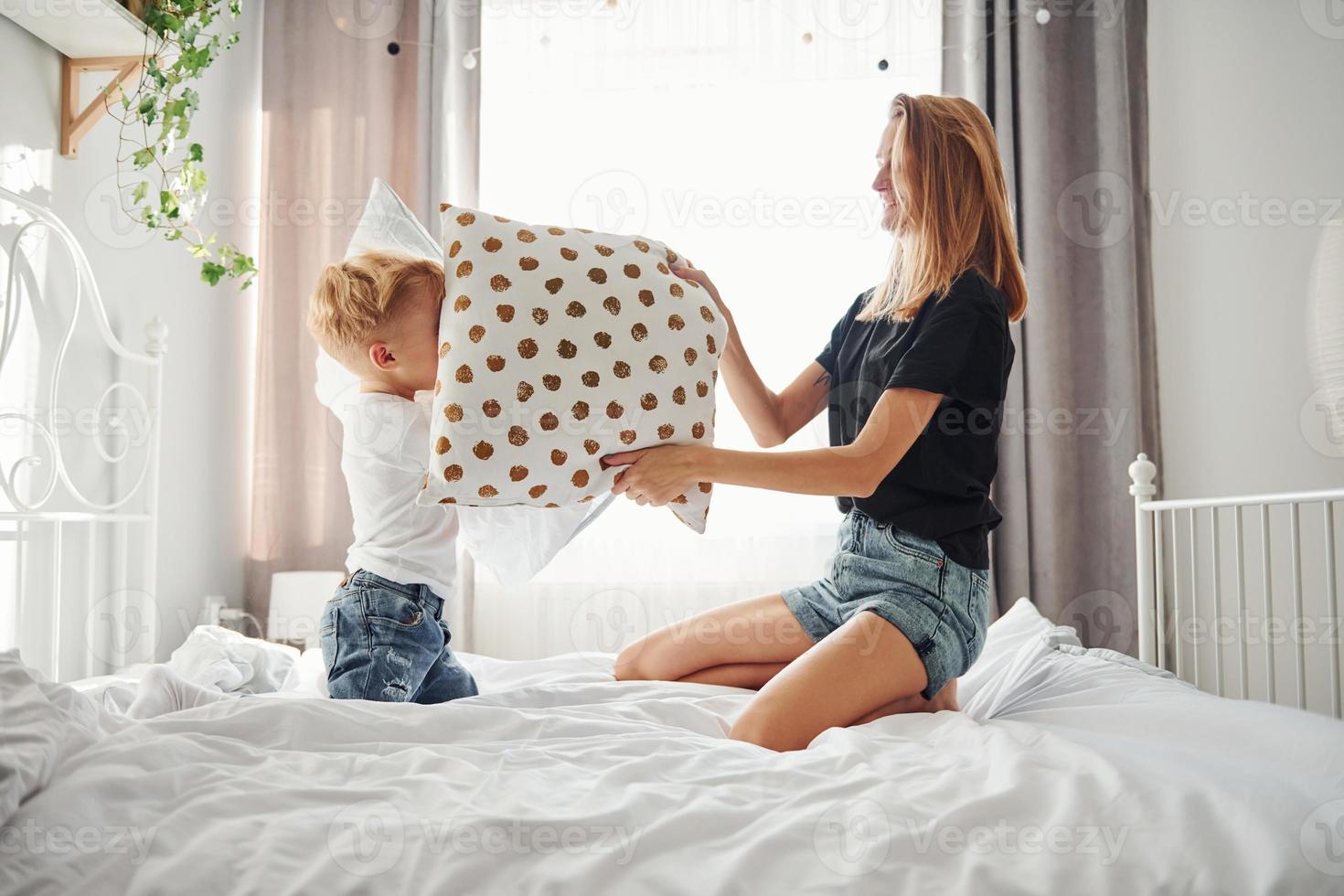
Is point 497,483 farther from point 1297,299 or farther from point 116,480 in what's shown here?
point 1297,299

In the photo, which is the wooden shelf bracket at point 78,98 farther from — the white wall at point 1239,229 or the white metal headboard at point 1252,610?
the white wall at point 1239,229

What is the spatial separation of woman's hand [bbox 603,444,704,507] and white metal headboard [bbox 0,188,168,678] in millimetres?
1234

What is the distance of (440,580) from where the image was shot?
1433mm

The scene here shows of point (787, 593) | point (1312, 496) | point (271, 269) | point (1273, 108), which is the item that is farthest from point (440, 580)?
point (1273, 108)

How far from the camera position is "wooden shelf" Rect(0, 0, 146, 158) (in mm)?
1872

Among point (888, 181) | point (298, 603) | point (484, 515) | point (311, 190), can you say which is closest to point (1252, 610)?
point (888, 181)

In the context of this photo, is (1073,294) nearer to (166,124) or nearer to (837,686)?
(837,686)

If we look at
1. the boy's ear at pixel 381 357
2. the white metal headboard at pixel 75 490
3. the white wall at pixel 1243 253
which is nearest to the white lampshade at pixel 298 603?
the white metal headboard at pixel 75 490

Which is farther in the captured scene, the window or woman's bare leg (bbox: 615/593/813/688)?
the window

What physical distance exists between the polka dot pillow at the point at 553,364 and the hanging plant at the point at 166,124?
118 centimetres

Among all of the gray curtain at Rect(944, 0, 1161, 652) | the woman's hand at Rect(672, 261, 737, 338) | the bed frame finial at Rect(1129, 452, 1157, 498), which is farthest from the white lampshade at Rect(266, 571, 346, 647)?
the bed frame finial at Rect(1129, 452, 1157, 498)

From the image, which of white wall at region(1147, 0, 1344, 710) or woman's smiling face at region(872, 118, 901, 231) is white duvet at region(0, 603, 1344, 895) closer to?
woman's smiling face at region(872, 118, 901, 231)

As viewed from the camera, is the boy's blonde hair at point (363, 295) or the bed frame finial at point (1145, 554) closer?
the boy's blonde hair at point (363, 295)

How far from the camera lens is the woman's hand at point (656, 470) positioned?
1.22 meters
